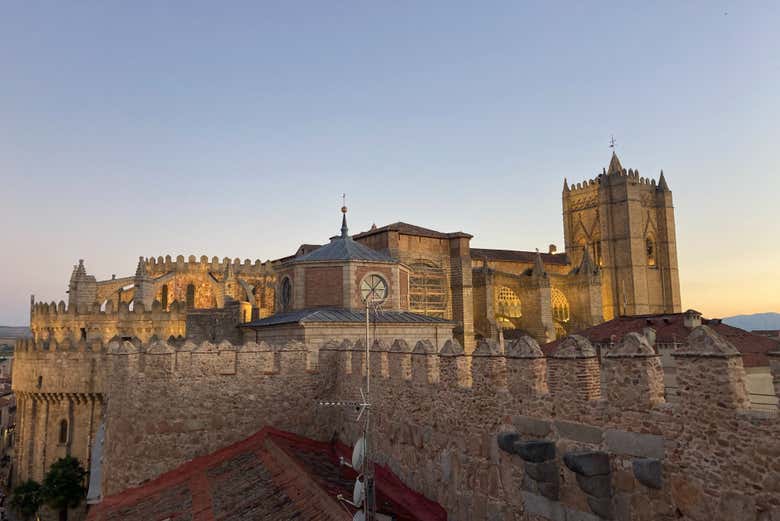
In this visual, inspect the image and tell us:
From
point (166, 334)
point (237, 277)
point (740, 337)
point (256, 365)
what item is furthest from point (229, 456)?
point (237, 277)

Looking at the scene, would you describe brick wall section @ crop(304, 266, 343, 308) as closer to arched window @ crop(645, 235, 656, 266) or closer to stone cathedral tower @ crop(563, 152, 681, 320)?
stone cathedral tower @ crop(563, 152, 681, 320)

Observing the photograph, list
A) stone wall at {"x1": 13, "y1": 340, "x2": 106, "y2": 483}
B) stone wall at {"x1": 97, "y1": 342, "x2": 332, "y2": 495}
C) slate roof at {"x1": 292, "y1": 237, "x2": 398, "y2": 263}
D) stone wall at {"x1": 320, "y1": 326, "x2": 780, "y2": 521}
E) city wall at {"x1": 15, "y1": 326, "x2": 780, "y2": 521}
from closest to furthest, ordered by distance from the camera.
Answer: stone wall at {"x1": 320, "y1": 326, "x2": 780, "y2": 521} < city wall at {"x1": 15, "y1": 326, "x2": 780, "y2": 521} < stone wall at {"x1": 97, "y1": 342, "x2": 332, "y2": 495} < slate roof at {"x1": 292, "y1": 237, "x2": 398, "y2": 263} < stone wall at {"x1": 13, "y1": 340, "x2": 106, "y2": 483}

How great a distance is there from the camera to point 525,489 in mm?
8258

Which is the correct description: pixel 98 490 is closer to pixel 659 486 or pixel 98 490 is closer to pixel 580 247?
pixel 659 486

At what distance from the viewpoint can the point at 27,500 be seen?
29.5 metres

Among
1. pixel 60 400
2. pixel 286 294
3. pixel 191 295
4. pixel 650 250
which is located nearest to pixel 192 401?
pixel 286 294

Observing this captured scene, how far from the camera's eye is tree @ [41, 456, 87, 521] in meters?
28.6

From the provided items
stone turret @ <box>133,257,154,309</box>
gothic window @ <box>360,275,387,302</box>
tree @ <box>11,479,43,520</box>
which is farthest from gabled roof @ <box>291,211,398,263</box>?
stone turret @ <box>133,257,154,309</box>

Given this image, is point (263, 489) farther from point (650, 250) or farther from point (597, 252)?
point (650, 250)

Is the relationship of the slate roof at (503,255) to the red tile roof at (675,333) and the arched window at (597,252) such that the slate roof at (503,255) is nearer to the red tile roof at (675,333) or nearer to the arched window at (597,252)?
the arched window at (597,252)

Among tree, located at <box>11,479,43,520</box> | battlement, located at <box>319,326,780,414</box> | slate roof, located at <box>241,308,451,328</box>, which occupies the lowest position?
tree, located at <box>11,479,43,520</box>

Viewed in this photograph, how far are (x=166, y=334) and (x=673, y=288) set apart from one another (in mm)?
68507

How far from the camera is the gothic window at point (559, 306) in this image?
62250mm

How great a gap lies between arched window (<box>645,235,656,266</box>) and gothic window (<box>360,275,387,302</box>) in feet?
216
